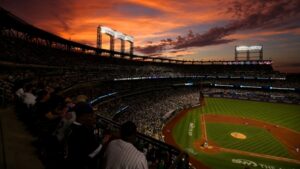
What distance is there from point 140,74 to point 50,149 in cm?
5691

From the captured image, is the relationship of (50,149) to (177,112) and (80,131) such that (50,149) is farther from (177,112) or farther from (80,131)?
(177,112)

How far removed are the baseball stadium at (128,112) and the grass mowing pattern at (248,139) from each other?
0.45 ft

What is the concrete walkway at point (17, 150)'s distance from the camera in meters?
5.20

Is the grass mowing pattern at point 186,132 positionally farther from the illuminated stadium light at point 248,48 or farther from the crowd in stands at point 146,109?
the illuminated stadium light at point 248,48

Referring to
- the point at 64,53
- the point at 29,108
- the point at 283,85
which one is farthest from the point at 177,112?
the point at 283,85

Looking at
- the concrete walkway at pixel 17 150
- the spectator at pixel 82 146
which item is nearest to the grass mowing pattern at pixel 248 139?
the concrete walkway at pixel 17 150

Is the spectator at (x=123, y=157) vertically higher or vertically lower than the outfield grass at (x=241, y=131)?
higher

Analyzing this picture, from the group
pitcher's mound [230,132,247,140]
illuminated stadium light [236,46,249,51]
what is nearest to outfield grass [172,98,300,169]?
pitcher's mound [230,132,247,140]

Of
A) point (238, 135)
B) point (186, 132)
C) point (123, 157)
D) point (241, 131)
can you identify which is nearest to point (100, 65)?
point (186, 132)

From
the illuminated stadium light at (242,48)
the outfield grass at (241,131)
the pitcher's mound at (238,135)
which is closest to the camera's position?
the outfield grass at (241,131)

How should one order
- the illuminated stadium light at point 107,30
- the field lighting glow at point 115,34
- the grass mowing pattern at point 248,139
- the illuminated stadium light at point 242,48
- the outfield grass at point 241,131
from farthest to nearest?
the illuminated stadium light at point 242,48
the field lighting glow at point 115,34
the illuminated stadium light at point 107,30
the grass mowing pattern at point 248,139
the outfield grass at point 241,131

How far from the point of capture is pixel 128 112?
3928cm

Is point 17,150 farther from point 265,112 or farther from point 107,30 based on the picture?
point 107,30

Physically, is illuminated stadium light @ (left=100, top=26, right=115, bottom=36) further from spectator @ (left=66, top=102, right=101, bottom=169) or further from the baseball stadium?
spectator @ (left=66, top=102, right=101, bottom=169)
